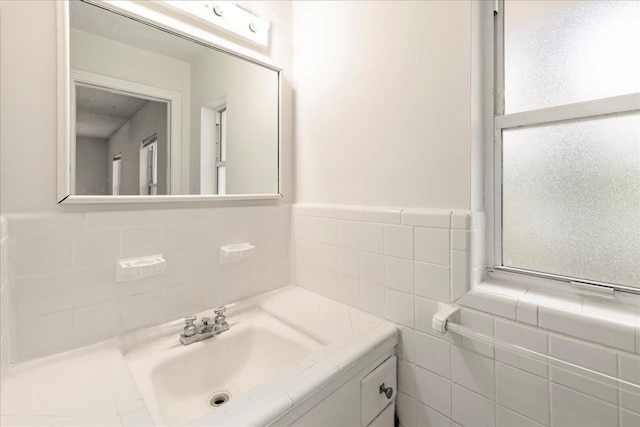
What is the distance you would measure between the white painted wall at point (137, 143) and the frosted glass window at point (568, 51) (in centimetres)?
118

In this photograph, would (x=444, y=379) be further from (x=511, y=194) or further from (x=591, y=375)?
(x=511, y=194)

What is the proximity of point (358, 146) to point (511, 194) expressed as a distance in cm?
56

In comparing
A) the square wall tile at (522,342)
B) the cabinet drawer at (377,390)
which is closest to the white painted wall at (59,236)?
the cabinet drawer at (377,390)

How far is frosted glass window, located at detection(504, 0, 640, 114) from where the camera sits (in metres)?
0.74

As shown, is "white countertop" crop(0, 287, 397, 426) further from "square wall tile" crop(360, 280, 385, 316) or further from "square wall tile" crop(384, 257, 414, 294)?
"square wall tile" crop(384, 257, 414, 294)

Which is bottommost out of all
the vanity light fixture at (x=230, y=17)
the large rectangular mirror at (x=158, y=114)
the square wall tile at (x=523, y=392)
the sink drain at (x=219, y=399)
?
the sink drain at (x=219, y=399)

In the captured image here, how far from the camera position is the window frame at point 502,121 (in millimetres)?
765

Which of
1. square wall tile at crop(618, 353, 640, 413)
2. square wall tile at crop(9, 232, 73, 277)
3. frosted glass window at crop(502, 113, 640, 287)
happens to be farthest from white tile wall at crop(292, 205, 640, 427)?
square wall tile at crop(9, 232, 73, 277)

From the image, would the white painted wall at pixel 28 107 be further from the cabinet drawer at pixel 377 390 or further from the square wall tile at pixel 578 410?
the square wall tile at pixel 578 410

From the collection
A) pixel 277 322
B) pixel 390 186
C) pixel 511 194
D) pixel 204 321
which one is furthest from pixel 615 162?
pixel 204 321

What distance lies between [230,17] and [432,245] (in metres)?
1.20

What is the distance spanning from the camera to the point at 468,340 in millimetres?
873

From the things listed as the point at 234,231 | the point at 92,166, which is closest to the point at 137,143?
the point at 92,166

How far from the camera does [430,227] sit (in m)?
0.94
